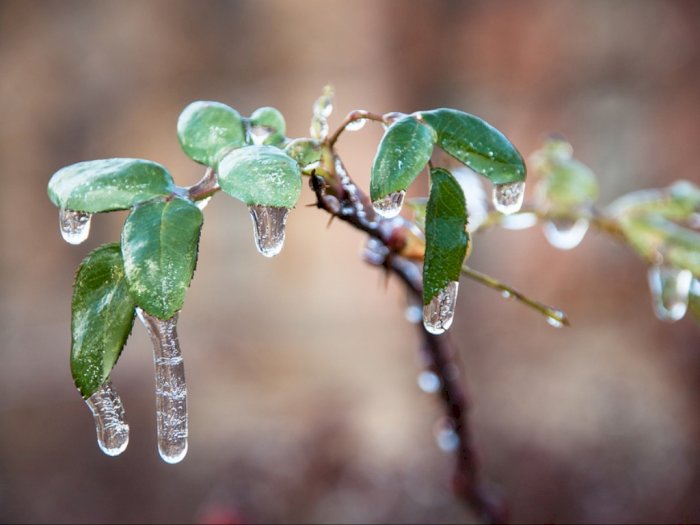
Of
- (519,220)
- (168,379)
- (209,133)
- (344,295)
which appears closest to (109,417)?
(168,379)

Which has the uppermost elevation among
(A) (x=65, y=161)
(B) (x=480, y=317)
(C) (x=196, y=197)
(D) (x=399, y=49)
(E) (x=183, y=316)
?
(C) (x=196, y=197)

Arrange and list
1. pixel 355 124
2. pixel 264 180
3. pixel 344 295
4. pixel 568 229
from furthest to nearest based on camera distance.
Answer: pixel 344 295 → pixel 568 229 → pixel 355 124 → pixel 264 180

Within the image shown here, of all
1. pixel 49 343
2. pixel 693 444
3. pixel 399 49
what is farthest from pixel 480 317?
pixel 49 343

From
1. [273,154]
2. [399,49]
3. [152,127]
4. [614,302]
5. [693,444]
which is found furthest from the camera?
[152,127]

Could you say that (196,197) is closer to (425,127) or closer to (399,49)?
(425,127)

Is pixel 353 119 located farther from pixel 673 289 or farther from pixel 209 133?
pixel 673 289

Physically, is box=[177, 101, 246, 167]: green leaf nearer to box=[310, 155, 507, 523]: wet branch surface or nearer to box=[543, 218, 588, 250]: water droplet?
box=[310, 155, 507, 523]: wet branch surface

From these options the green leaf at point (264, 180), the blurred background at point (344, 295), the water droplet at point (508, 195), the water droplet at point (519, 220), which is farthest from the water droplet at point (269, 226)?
the blurred background at point (344, 295)

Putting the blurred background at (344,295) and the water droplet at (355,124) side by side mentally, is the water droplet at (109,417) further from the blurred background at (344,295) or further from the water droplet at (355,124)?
the blurred background at (344,295)
